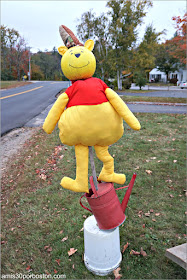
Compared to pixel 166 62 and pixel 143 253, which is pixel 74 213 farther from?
pixel 166 62

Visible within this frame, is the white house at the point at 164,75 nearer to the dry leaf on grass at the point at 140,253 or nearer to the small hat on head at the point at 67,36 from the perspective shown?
the dry leaf on grass at the point at 140,253

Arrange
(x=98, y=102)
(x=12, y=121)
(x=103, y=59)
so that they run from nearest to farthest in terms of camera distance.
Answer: (x=98, y=102) → (x=12, y=121) → (x=103, y=59)

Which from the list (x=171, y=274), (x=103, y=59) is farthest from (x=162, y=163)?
(x=103, y=59)

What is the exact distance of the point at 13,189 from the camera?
478 cm

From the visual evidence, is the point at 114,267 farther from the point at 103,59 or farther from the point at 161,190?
the point at 103,59

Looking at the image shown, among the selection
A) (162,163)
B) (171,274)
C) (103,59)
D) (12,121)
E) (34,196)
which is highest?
(103,59)

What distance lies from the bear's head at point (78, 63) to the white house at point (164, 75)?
4074 cm

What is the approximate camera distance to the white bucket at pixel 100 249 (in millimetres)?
2676

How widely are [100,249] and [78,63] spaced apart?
210 centimetres

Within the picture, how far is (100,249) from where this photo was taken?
271 cm

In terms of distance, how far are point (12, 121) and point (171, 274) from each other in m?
8.87

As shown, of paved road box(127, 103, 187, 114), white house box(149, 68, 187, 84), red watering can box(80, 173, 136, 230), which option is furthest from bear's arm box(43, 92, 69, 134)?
white house box(149, 68, 187, 84)

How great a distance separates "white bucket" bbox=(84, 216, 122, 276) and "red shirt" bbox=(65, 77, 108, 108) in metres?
1.51

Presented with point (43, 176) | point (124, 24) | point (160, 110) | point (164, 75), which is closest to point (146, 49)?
point (124, 24)
